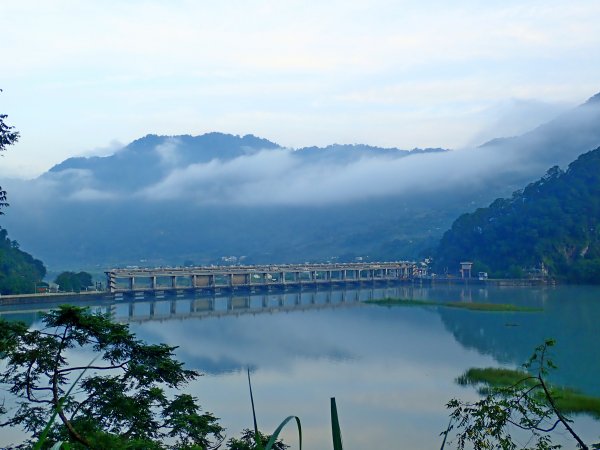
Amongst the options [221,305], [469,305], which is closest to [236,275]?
[221,305]

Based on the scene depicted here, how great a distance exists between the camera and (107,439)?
6.67m

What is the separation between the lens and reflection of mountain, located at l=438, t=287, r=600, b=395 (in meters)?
20.0

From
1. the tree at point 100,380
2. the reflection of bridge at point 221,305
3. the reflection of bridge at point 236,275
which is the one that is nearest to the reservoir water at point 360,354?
the reflection of bridge at point 221,305

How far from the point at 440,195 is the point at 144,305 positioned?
101078 mm

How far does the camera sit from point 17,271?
48.2 meters

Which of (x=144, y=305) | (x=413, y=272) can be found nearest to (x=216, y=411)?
(x=144, y=305)

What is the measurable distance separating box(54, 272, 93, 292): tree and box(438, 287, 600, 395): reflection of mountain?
26497 mm

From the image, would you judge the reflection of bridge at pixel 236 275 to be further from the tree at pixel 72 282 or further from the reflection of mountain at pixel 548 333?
the reflection of mountain at pixel 548 333

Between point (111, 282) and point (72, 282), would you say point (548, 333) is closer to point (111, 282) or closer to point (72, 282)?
point (111, 282)

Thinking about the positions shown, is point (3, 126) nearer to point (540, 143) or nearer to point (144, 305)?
point (144, 305)

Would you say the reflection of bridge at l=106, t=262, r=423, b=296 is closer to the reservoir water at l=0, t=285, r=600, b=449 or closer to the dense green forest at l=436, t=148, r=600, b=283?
the reservoir water at l=0, t=285, r=600, b=449

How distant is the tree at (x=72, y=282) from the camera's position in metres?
47.5

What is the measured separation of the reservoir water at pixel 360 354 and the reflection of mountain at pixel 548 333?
0.21ft

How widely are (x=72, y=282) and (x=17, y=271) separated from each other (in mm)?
3986
